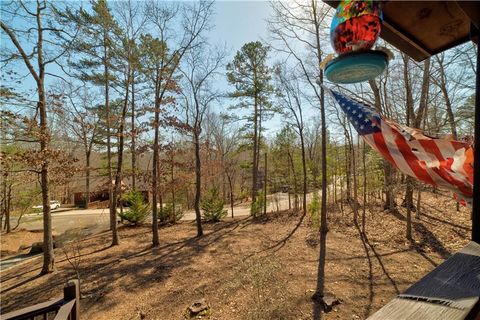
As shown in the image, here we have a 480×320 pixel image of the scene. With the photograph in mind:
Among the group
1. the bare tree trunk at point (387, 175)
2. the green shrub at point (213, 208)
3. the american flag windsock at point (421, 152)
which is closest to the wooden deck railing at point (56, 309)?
the american flag windsock at point (421, 152)

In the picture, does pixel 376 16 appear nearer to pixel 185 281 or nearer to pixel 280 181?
pixel 185 281

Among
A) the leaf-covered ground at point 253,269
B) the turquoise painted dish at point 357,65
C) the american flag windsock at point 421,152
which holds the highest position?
the turquoise painted dish at point 357,65

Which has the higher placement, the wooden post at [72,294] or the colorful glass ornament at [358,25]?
the colorful glass ornament at [358,25]

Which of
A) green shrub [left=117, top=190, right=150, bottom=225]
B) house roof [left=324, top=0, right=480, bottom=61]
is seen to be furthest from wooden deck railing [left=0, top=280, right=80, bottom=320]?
green shrub [left=117, top=190, right=150, bottom=225]

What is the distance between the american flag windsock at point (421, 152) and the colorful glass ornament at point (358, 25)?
1.00m

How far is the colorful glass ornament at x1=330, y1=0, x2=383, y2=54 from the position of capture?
1151 mm

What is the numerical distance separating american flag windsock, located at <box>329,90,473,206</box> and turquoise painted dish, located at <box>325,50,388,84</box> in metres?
0.84

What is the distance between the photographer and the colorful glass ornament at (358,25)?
3.78 ft

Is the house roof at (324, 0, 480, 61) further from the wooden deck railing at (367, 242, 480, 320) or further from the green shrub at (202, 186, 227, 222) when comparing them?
the green shrub at (202, 186, 227, 222)

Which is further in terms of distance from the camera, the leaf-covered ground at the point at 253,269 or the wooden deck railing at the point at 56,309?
the leaf-covered ground at the point at 253,269

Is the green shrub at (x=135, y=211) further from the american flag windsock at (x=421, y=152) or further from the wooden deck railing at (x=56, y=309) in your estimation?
the american flag windsock at (x=421, y=152)

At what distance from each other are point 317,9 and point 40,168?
974cm

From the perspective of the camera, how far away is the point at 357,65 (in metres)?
1.15

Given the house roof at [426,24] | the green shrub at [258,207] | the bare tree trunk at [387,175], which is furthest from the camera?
the green shrub at [258,207]
